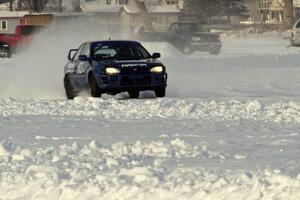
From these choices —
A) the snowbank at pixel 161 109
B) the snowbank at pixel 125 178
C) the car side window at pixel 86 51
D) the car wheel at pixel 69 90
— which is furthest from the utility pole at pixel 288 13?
the snowbank at pixel 125 178

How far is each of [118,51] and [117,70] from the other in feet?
3.10

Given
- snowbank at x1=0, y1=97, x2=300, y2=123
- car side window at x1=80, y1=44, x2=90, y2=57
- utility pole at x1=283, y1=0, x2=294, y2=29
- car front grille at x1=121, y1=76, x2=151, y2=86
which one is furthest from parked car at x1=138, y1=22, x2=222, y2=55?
utility pole at x1=283, y1=0, x2=294, y2=29

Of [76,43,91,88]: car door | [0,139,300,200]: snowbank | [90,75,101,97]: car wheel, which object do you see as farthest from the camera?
[76,43,91,88]: car door

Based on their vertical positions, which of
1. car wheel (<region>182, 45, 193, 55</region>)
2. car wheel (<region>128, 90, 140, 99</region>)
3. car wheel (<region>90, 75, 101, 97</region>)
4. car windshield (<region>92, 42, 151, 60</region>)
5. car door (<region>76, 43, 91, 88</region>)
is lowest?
car wheel (<region>182, 45, 193, 55</region>)

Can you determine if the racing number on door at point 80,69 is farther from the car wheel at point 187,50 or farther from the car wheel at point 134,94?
the car wheel at point 187,50

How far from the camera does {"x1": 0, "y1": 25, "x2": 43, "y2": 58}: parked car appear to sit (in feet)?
146

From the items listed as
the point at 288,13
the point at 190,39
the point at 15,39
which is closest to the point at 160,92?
the point at 190,39

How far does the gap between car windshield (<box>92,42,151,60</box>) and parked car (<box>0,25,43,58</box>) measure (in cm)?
2559

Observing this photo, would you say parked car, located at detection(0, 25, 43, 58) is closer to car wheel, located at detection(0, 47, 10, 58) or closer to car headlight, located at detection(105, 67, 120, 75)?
car wheel, located at detection(0, 47, 10, 58)

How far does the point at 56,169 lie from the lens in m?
8.73

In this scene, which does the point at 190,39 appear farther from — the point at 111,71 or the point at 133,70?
the point at 111,71

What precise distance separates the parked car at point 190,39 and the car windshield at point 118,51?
2337 cm

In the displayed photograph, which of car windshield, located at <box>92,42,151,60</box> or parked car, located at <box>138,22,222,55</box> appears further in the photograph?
parked car, located at <box>138,22,222,55</box>

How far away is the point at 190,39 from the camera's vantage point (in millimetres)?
43562
